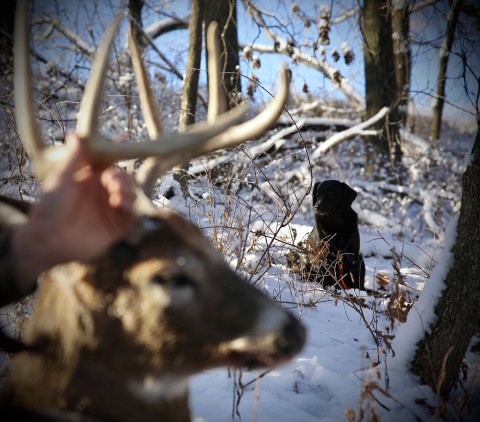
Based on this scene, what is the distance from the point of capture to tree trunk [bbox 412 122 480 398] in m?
1.52

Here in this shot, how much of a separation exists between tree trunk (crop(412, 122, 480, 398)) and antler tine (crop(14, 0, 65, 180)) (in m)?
1.68

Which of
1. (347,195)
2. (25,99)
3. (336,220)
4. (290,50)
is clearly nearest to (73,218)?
(25,99)

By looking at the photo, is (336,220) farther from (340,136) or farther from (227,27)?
(227,27)

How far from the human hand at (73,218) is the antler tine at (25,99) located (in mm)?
45

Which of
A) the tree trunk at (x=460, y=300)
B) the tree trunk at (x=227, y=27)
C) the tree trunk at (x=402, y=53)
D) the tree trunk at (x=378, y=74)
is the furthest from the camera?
the tree trunk at (x=378, y=74)

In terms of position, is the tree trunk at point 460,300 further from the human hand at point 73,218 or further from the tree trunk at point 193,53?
the tree trunk at point 193,53

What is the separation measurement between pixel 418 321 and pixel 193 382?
1.22 m

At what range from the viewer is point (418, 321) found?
1.66 metres

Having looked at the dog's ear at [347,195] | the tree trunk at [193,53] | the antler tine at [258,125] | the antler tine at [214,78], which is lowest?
the dog's ear at [347,195]

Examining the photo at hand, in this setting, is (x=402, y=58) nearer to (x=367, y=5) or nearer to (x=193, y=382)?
(x=367, y=5)

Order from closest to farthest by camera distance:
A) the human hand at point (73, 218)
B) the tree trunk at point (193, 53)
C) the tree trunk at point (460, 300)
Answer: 1. the human hand at point (73, 218)
2. the tree trunk at point (460, 300)
3. the tree trunk at point (193, 53)

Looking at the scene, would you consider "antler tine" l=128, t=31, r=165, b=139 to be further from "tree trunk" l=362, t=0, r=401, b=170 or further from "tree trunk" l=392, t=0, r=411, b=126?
"tree trunk" l=362, t=0, r=401, b=170

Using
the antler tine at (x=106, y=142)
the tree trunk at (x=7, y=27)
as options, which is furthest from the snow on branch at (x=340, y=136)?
the antler tine at (x=106, y=142)

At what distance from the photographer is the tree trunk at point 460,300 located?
→ 1.52 m
